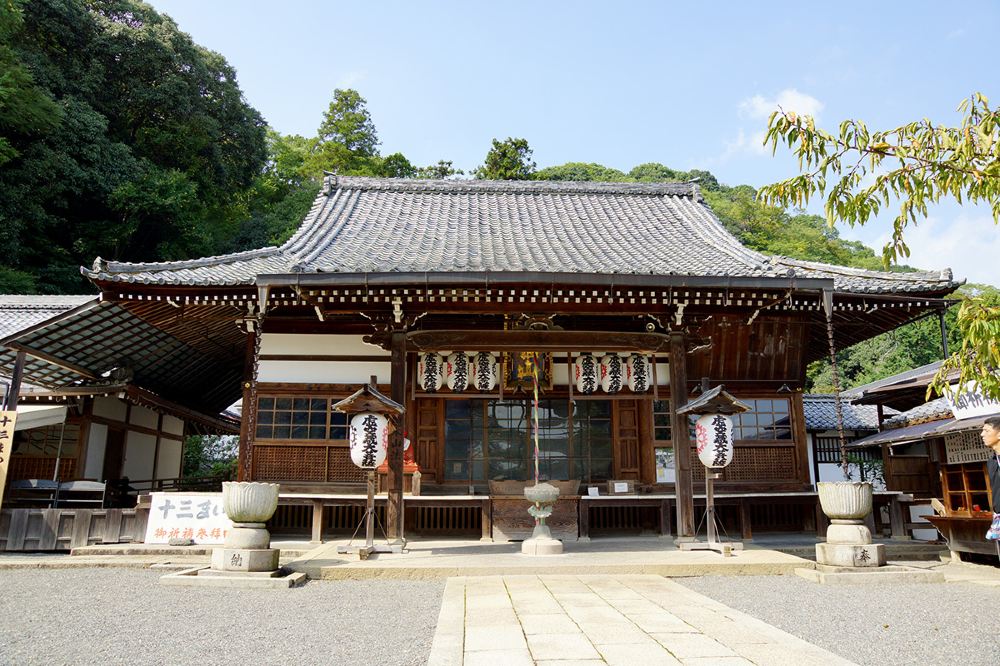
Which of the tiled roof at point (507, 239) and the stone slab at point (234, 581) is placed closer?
the stone slab at point (234, 581)

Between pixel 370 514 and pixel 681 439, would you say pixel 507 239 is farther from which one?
pixel 370 514

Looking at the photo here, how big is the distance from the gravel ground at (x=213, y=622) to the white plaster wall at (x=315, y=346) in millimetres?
4227

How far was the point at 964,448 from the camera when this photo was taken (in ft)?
32.5

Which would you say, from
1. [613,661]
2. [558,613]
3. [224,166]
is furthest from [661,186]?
[224,166]

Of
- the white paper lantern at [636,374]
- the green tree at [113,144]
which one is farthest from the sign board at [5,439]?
the green tree at [113,144]

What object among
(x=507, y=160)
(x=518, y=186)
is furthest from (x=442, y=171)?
(x=518, y=186)

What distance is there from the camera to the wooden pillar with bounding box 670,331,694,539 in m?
9.37

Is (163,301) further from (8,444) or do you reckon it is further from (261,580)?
(261,580)

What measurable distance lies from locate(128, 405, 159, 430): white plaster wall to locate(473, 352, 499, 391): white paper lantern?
8.74 m

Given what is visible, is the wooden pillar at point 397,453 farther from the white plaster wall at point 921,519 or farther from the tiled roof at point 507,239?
the white plaster wall at point 921,519

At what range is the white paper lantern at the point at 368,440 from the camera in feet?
27.9

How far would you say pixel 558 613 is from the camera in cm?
534

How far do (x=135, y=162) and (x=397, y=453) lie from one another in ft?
77.9

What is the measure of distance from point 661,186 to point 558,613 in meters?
12.4
